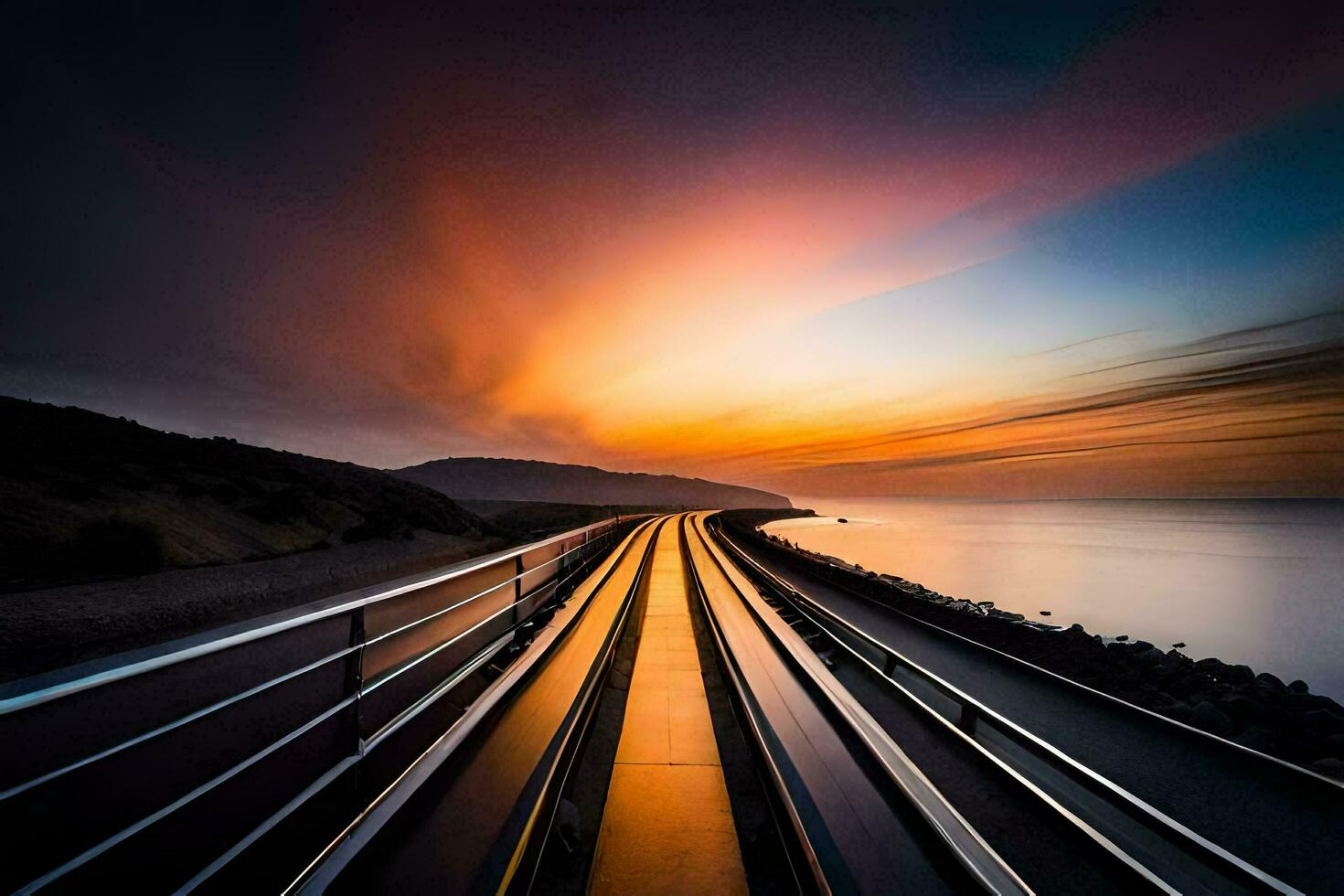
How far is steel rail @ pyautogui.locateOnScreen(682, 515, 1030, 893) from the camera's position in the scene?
186 centimetres

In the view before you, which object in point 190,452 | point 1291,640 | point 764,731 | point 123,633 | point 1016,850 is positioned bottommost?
point 1291,640

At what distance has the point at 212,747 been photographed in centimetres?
172

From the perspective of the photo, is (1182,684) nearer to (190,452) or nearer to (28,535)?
(28,535)

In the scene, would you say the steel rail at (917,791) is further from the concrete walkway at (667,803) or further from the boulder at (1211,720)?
the boulder at (1211,720)

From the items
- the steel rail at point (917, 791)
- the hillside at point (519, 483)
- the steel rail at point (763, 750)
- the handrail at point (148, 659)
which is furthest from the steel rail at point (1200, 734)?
the hillside at point (519, 483)

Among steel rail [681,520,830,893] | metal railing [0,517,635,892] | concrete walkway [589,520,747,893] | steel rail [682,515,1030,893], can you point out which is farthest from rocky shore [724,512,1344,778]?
metal railing [0,517,635,892]

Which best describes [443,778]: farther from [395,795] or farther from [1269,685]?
[1269,685]

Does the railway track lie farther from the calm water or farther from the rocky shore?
the calm water

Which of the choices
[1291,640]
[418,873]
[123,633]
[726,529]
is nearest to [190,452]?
[123,633]

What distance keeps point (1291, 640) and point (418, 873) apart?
69.4ft

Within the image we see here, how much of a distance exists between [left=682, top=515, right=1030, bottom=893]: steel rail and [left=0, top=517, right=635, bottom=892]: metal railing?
2.63m

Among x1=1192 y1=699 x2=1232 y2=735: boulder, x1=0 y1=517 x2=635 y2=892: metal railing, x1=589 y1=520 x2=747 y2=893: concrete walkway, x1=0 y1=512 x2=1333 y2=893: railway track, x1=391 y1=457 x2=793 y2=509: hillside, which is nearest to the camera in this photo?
x1=0 y1=517 x2=635 y2=892: metal railing

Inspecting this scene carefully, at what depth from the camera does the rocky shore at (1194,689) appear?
167 inches

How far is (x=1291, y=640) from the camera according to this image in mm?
12359
